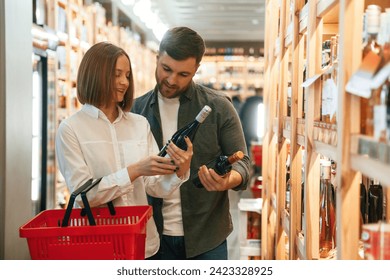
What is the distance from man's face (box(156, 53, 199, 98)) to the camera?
2.40 metres

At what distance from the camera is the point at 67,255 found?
1880 mm

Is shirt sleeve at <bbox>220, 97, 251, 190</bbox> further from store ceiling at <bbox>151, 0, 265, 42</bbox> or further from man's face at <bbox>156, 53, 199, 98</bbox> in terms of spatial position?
store ceiling at <bbox>151, 0, 265, 42</bbox>

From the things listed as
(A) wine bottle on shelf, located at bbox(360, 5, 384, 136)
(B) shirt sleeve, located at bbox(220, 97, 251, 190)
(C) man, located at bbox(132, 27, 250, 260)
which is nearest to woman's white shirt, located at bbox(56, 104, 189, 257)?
(C) man, located at bbox(132, 27, 250, 260)

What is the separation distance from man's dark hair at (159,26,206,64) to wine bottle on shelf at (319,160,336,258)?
2.26 ft

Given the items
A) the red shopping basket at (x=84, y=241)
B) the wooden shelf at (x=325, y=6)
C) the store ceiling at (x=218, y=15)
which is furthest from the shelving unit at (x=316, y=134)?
the store ceiling at (x=218, y=15)

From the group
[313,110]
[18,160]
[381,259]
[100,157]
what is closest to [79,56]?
[18,160]

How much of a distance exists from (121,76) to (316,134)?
0.71 meters

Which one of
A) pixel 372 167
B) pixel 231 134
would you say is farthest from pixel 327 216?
pixel 372 167

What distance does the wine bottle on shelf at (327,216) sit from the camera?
2.23 meters

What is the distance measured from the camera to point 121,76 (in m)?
2.09

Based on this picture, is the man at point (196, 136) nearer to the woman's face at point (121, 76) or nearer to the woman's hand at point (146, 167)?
the woman's face at point (121, 76)

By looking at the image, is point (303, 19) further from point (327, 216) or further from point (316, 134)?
point (327, 216)

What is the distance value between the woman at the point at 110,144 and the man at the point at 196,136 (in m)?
0.28
